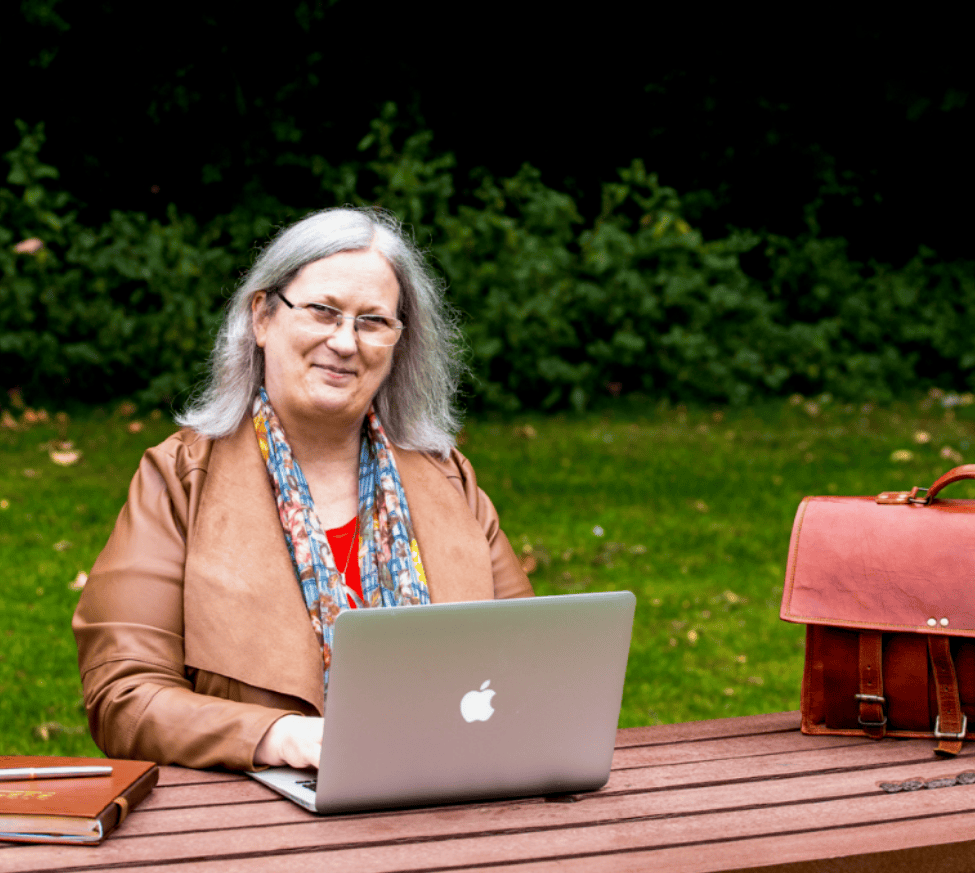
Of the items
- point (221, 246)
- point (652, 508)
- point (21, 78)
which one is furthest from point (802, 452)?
point (21, 78)

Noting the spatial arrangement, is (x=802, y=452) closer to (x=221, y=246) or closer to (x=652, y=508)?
(x=652, y=508)

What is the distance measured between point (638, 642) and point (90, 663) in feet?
9.79

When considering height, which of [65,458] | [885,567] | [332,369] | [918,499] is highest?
[332,369]

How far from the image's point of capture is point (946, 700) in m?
2.33

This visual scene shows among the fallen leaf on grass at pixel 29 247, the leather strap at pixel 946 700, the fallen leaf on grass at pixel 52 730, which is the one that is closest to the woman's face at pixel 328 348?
the leather strap at pixel 946 700

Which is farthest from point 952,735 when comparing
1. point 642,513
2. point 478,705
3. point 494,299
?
point 494,299

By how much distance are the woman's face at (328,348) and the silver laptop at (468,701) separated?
2.77 ft

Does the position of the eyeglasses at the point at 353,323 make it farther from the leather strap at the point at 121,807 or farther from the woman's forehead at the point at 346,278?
the leather strap at the point at 121,807

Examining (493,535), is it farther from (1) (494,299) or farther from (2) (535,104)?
(2) (535,104)

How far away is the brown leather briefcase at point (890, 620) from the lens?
2342 mm

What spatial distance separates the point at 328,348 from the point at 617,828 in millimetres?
1124

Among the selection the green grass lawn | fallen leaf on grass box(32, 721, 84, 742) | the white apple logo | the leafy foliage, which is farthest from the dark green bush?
the white apple logo

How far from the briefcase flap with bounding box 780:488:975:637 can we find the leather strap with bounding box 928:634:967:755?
42mm

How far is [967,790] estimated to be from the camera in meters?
2.09
